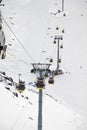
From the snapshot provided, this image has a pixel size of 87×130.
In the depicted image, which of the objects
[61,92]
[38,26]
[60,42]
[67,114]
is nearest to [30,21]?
[38,26]

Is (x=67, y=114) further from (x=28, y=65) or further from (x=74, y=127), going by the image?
(x=28, y=65)

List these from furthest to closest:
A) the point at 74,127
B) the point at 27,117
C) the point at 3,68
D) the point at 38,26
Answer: the point at 38,26
the point at 3,68
the point at 74,127
the point at 27,117

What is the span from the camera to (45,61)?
45844 mm

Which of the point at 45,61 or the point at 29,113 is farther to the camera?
the point at 45,61

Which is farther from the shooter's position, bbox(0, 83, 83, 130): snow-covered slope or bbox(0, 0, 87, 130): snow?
bbox(0, 0, 87, 130): snow

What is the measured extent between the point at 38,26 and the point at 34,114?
3467 centimetres

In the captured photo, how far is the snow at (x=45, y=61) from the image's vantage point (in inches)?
1059

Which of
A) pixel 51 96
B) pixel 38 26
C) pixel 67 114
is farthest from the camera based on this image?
pixel 38 26

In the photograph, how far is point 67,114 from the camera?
30.2 m

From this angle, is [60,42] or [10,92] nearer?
[10,92]

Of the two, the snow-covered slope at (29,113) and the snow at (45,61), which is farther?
the snow at (45,61)

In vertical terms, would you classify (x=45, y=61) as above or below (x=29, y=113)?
above

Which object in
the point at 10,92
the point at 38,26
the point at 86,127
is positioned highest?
the point at 38,26

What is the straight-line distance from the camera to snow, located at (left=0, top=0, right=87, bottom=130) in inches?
1059
